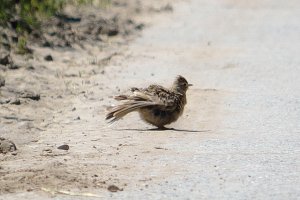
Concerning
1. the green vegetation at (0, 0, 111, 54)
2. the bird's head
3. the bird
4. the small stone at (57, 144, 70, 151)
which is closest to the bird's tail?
the bird

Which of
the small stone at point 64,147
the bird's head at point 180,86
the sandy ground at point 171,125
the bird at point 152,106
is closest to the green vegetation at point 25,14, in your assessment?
the sandy ground at point 171,125

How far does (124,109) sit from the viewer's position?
10492 mm

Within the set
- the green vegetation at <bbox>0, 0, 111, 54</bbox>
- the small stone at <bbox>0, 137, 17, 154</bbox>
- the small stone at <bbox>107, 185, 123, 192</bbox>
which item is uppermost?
the green vegetation at <bbox>0, 0, 111, 54</bbox>

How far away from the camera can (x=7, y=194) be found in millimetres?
7629

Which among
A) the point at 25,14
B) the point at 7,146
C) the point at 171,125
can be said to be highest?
the point at 25,14

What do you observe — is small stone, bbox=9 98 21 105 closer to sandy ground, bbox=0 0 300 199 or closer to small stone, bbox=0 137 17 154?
sandy ground, bbox=0 0 300 199

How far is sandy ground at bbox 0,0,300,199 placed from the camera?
25.9 ft

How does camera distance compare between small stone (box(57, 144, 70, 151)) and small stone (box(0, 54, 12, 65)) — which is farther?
small stone (box(0, 54, 12, 65))

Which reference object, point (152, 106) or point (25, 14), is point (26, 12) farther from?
point (152, 106)

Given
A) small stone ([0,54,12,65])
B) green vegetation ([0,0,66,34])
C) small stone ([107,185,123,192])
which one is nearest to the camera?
small stone ([107,185,123,192])

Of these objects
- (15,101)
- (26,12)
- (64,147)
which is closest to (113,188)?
(64,147)

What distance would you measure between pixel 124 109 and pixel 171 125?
936 millimetres

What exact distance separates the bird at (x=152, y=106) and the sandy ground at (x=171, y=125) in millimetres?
175

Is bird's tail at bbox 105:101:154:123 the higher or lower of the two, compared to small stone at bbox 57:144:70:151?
higher
